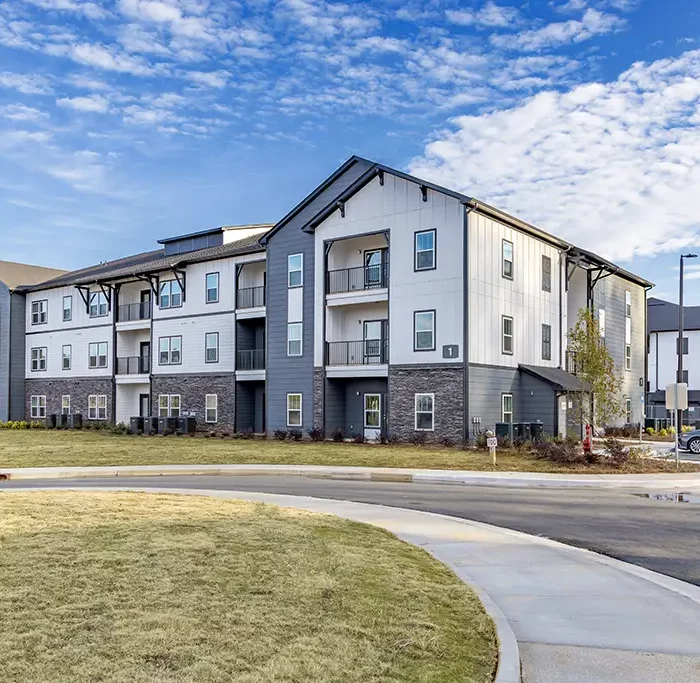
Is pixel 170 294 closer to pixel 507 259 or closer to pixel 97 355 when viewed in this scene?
pixel 97 355

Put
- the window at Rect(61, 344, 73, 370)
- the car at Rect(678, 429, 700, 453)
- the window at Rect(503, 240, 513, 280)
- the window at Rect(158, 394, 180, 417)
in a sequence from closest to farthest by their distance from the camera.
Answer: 1. the car at Rect(678, 429, 700, 453)
2. the window at Rect(503, 240, 513, 280)
3. the window at Rect(158, 394, 180, 417)
4. the window at Rect(61, 344, 73, 370)

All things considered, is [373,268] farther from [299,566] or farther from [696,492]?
[299,566]

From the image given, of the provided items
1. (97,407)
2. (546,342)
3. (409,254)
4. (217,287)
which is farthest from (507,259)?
(97,407)

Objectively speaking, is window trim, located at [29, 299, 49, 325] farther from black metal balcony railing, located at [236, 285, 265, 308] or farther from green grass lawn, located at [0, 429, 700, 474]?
green grass lawn, located at [0, 429, 700, 474]

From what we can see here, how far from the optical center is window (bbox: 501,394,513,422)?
105 ft

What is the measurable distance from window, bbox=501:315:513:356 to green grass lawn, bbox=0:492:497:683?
73.3 feet

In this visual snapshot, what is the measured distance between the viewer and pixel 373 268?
1340 inches

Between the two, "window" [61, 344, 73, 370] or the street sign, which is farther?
"window" [61, 344, 73, 370]

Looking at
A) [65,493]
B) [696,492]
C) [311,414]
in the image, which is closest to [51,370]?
[311,414]

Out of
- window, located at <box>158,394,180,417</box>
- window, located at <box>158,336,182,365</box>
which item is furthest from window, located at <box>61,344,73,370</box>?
window, located at <box>158,394,180,417</box>

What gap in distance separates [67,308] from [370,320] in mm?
26424

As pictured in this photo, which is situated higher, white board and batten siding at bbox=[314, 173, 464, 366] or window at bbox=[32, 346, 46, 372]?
white board and batten siding at bbox=[314, 173, 464, 366]

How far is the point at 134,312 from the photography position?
46656mm

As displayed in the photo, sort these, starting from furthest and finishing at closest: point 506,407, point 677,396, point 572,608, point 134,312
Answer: point 134,312
point 506,407
point 677,396
point 572,608
